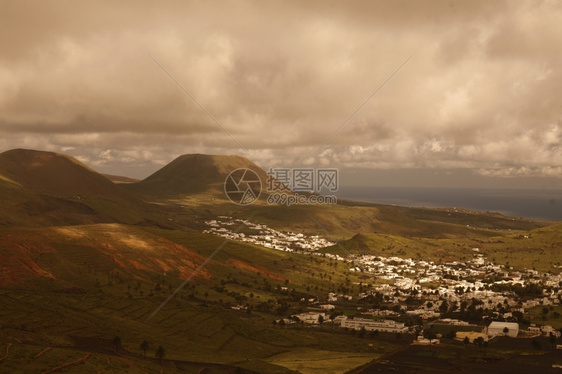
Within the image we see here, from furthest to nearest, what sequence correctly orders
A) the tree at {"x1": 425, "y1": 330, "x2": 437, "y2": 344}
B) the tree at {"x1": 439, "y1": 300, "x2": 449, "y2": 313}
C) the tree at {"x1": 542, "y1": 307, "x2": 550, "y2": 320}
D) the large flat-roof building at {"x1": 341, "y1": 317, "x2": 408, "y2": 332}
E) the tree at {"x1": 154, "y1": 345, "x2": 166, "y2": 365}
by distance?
the tree at {"x1": 439, "y1": 300, "x2": 449, "y2": 313}
the tree at {"x1": 542, "y1": 307, "x2": 550, "y2": 320}
the large flat-roof building at {"x1": 341, "y1": 317, "x2": 408, "y2": 332}
the tree at {"x1": 425, "y1": 330, "x2": 437, "y2": 344}
the tree at {"x1": 154, "y1": 345, "x2": 166, "y2": 365}

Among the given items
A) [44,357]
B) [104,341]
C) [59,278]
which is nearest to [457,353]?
[104,341]

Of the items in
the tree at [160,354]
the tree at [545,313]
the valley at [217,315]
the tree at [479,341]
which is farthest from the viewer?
the tree at [545,313]

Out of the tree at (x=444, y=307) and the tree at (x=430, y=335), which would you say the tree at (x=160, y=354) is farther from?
the tree at (x=444, y=307)

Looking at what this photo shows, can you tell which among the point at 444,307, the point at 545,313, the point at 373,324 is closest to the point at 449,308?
the point at 444,307

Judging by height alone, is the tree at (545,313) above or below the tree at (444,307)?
above

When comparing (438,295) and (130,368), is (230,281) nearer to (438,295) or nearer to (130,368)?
(438,295)

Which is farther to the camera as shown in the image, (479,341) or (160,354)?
(479,341)

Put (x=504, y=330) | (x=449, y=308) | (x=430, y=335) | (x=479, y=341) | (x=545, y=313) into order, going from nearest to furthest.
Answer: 1. (x=479, y=341)
2. (x=430, y=335)
3. (x=504, y=330)
4. (x=545, y=313)
5. (x=449, y=308)

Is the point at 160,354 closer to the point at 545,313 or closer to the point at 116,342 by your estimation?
the point at 116,342

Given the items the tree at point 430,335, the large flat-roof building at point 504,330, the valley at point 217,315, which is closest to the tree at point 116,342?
the valley at point 217,315

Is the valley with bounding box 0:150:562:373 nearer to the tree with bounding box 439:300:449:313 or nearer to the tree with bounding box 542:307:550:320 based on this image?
the tree with bounding box 439:300:449:313

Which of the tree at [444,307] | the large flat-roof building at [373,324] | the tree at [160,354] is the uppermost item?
the tree at [160,354]

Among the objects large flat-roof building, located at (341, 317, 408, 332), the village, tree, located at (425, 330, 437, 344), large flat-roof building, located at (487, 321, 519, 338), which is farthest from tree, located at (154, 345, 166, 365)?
→ large flat-roof building, located at (487, 321, 519, 338)
